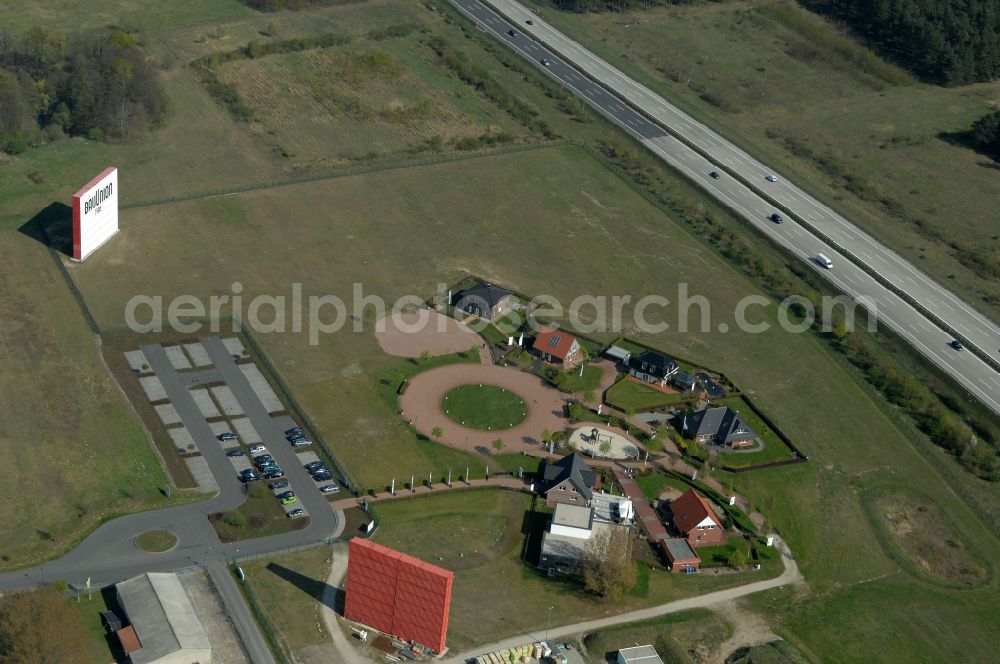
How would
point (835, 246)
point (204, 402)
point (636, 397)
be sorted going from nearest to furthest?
point (204, 402) < point (636, 397) < point (835, 246)

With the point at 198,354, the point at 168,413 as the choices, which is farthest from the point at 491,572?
the point at 198,354

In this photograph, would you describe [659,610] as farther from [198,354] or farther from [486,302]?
[198,354]

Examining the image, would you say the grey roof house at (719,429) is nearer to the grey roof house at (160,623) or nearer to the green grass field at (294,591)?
the green grass field at (294,591)

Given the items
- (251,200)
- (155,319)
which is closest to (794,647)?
(155,319)

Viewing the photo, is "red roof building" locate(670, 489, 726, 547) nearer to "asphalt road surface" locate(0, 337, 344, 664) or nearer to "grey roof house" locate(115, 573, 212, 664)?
"asphalt road surface" locate(0, 337, 344, 664)

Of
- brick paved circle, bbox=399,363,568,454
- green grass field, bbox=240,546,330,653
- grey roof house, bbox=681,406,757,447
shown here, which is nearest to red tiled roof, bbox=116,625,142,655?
green grass field, bbox=240,546,330,653

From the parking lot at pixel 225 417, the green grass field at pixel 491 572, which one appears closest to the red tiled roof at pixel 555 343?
the green grass field at pixel 491 572

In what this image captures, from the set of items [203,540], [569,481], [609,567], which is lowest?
[203,540]
